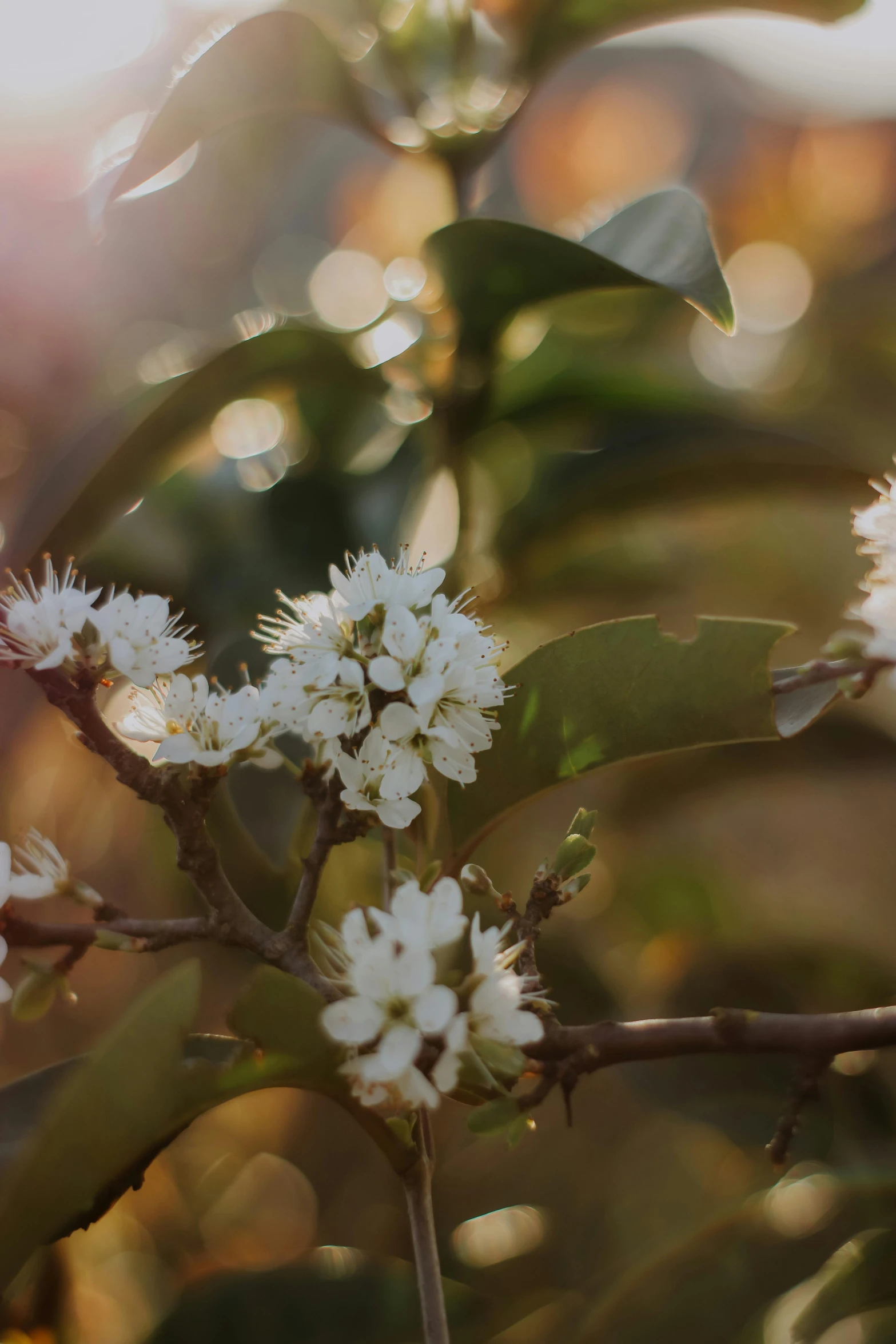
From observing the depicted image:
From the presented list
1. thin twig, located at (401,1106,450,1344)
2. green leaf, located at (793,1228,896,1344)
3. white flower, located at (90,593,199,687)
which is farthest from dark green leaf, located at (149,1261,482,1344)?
white flower, located at (90,593,199,687)

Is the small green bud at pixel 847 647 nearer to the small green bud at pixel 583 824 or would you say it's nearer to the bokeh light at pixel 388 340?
the small green bud at pixel 583 824

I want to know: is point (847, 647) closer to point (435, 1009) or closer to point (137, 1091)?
point (435, 1009)

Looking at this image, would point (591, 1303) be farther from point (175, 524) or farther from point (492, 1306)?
point (175, 524)

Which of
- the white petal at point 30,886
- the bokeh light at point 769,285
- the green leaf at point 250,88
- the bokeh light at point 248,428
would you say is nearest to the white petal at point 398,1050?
the white petal at point 30,886

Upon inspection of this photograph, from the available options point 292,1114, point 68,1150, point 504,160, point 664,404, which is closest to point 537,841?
point 292,1114

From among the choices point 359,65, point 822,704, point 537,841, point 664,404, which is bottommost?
point 537,841

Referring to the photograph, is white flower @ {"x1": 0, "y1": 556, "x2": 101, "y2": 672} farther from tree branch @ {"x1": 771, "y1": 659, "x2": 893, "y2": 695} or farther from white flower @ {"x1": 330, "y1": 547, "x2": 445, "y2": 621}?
tree branch @ {"x1": 771, "y1": 659, "x2": 893, "y2": 695}
